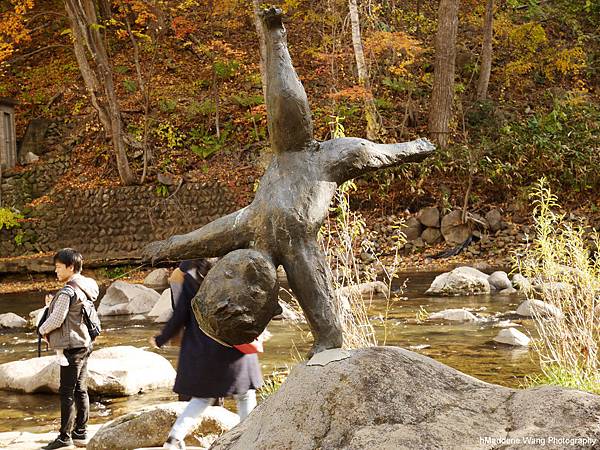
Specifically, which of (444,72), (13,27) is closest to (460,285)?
(444,72)

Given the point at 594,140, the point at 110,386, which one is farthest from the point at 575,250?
the point at 594,140

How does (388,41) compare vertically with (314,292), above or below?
above

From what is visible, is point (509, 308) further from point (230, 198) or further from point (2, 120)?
point (2, 120)

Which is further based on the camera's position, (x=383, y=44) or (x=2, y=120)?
(x=2, y=120)

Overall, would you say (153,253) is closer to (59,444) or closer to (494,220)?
(59,444)

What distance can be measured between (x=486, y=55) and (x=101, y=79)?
10995 mm

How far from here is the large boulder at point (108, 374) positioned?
769 centimetres

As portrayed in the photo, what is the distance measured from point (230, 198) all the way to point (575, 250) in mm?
13970

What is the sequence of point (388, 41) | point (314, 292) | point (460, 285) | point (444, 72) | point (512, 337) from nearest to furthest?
point (314, 292) → point (512, 337) → point (460, 285) → point (388, 41) → point (444, 72)

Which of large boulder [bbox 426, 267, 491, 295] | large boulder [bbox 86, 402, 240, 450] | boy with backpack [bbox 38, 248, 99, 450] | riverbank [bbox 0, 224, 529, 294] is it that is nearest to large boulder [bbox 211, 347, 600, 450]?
large boulder [bbox 86, 402, 240, 450]

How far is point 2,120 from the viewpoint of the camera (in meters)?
20.4

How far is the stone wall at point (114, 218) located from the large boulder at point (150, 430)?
44.8 ft

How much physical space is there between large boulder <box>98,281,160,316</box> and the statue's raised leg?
410 inches

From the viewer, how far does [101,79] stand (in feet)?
67.2
